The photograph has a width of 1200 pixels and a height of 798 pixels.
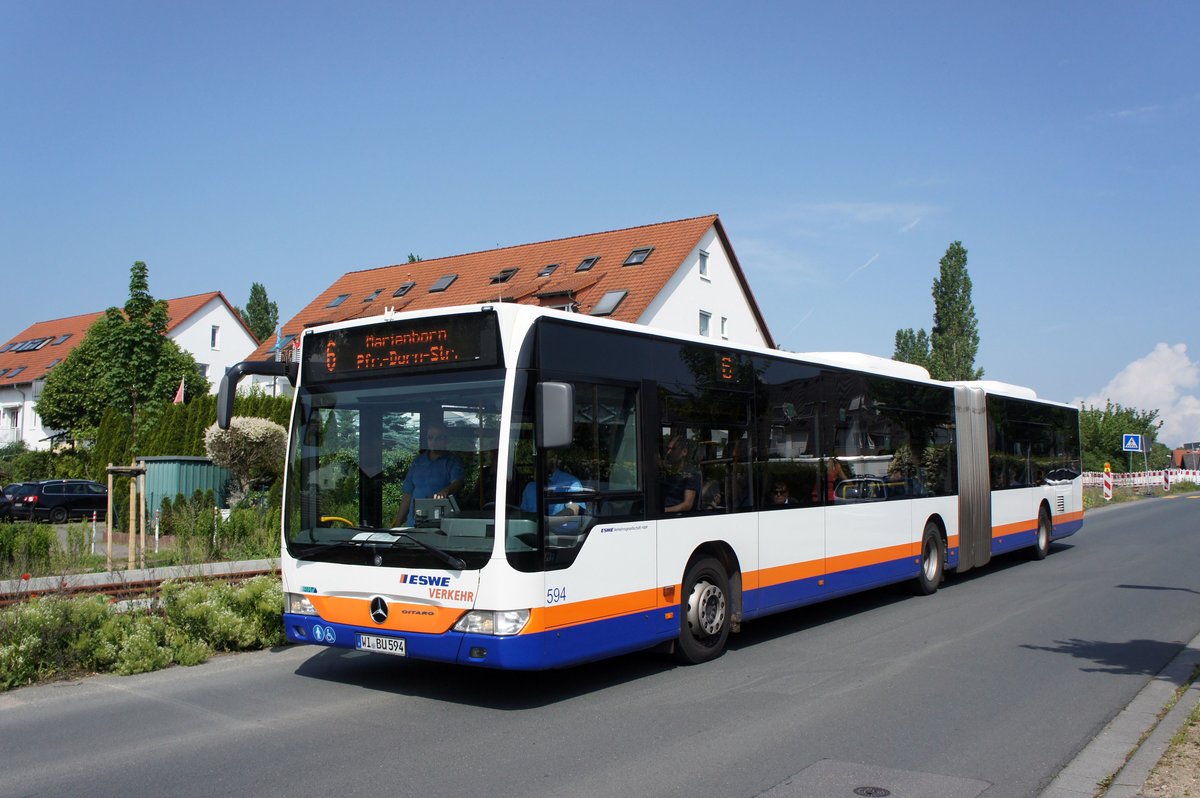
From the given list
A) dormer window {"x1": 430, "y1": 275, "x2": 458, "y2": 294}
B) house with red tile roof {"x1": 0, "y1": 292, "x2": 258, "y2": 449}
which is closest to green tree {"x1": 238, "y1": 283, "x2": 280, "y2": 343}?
house with red tile roof {"x1": 0, "y1": 292, "x2": 258, "y2": 449}

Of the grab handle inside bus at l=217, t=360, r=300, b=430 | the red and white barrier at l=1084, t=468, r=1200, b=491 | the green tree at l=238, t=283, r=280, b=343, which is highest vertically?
the green tree at l=238, t=283, r=280, b=343

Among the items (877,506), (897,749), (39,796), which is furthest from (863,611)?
(39,796)

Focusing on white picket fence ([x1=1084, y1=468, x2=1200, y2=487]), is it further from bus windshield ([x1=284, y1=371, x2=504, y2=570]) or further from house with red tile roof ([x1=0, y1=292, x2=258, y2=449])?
bus windshield ([x1=284, y1=371, x2=504, y2=570])

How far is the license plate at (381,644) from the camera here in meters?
7.55

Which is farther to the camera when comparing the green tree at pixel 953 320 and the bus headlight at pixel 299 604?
the green tree at pixel 953 320

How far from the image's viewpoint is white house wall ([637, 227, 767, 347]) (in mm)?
38156

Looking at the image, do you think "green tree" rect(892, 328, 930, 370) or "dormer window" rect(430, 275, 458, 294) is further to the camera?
"green tree" rect(892, 328, 930, 370)

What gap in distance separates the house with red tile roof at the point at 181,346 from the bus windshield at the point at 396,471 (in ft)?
176

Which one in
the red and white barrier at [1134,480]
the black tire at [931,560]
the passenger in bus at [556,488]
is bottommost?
the red and white barrier at [1134,480]

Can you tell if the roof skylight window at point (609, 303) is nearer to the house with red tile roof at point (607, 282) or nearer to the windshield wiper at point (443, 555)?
the house with red tile roof at point (607, 282)

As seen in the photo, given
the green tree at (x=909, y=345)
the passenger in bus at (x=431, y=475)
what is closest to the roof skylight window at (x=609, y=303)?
the passenger in bus at (x=431, y=475)

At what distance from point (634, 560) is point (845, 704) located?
194cm

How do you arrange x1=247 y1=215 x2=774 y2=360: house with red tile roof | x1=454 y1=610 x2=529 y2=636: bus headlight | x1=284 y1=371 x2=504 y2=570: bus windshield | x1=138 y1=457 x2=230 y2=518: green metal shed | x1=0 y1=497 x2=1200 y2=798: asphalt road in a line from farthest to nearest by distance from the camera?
1. x1=247 y1=215 x2=774 y2=360: house with red tile roof
2. x1=138 y1=457 x2=230 y2=518: green metal shed
3. x1=284 y1=371 x2=504 y2=570: bus windshield
4. x1=454 y1=610 x2=529 y2=636: bus headlight
5. x1=0 y1=497 x2=1200 y2=798: asphalt road

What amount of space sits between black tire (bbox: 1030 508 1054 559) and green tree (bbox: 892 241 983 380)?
55.1m
